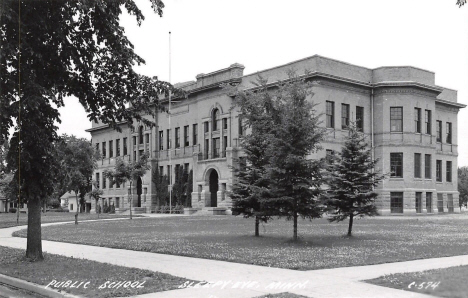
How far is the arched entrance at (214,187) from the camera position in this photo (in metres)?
57.0

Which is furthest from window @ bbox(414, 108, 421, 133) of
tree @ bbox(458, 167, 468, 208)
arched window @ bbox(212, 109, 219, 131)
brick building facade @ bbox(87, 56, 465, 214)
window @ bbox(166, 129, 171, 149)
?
tree @ bbox(458, 167, 468, 208)

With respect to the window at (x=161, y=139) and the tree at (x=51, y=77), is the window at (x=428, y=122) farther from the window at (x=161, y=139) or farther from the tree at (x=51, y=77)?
the tree at (x=51, y=77)

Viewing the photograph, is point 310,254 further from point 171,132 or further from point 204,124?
point 171,132

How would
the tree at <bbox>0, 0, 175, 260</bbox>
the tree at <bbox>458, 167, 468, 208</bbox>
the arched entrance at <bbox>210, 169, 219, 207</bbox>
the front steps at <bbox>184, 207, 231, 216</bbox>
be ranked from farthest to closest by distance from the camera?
the tree at <bbox>458, 167, 468, 208</bbox>
the arched entrance at <bbox>210, 169, 219, 207</bbox>
the front steps at <bbox>184, 207, 231, 216</bbox>
the tree at <bbox>0, 0, 175, 260</bbox>

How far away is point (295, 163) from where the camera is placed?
18047 millimetres

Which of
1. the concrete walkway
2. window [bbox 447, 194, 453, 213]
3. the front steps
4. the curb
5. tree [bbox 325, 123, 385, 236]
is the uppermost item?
tree [bbox 325, 123, 385, 236]

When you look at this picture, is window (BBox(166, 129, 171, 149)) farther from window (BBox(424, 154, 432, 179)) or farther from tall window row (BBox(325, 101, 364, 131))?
window (BBox(424, 154, 432, 179))

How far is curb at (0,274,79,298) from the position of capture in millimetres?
9675

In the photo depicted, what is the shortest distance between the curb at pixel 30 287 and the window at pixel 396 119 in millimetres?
42184

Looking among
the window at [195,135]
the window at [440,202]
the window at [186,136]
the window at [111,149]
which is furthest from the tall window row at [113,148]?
the window at [440,202]

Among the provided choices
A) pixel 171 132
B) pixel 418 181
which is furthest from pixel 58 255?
pixel 171 132

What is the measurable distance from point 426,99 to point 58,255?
1662 inches

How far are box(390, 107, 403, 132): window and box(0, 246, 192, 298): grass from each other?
3957 centimetres

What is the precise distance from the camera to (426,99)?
162ft
